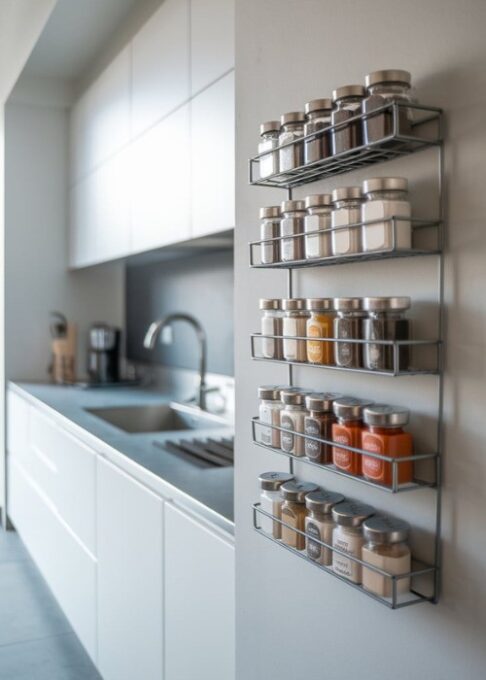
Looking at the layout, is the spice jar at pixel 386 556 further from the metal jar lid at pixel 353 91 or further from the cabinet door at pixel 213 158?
the cabinet door at pixel 213 158

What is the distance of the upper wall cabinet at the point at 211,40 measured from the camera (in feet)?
6.83

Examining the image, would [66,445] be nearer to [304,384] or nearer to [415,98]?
[304,384]

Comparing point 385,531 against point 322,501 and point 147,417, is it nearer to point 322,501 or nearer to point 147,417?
point 322,501

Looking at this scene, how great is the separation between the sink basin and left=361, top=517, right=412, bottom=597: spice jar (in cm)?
228

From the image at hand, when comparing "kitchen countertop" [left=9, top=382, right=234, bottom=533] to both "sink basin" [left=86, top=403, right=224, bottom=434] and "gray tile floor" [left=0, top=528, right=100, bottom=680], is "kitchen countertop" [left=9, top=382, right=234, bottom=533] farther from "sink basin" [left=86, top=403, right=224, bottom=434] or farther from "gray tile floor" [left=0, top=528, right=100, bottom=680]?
"gray tile floor" [left=0, top=528, right=100, bottom=680]

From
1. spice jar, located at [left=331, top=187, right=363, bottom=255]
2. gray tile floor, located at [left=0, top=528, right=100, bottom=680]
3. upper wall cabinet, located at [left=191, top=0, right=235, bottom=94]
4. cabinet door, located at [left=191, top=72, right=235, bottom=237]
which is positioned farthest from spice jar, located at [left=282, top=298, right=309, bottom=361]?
gray tile floor, located at [left=0, top=528, right=100, bottom=680]

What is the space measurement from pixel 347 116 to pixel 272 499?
64 cm

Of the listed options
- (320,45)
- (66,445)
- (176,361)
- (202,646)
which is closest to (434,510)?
(320,45)

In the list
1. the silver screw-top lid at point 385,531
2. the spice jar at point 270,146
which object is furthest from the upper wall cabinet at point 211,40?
the silver screw-top lid at point 385,531

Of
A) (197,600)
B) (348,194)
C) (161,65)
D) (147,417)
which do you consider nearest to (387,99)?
(348,194)

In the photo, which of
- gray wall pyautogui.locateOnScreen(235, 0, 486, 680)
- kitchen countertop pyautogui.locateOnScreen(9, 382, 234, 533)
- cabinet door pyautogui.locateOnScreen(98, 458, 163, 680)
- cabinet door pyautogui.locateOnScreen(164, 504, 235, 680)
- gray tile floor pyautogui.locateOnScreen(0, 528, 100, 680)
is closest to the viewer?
gray wall pyautogui.locateOnScreen(235, 0, 486, 680)

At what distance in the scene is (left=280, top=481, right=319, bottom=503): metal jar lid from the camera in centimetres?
121

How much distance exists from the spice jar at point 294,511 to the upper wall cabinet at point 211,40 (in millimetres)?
1334

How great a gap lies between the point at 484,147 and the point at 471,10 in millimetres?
177
